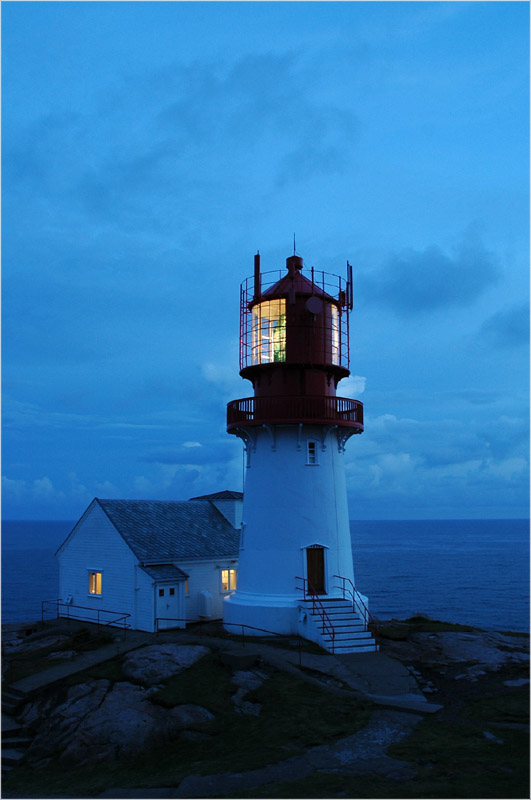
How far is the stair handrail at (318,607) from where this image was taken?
25234 millimetres

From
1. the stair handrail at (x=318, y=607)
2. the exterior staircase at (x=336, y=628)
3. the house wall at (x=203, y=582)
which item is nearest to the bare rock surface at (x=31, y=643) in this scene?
the house wall at (x=203, y=582)

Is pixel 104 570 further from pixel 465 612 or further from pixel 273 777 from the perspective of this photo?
pixel 465 612

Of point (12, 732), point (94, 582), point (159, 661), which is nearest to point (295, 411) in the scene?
point (159, 661)

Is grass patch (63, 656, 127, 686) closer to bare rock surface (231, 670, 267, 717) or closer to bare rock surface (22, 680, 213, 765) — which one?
bare rock surface (22, 680, 213, 765)

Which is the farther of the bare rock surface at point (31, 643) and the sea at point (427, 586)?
the sea at point (427, 586)

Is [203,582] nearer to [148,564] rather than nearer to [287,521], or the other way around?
[148,564]

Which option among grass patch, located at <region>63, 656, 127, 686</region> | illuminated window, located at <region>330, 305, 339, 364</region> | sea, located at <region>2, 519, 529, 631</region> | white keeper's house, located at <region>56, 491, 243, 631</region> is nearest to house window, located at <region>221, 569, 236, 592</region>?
white keeper's house, located at <region>56, 491, 243, 631</region>

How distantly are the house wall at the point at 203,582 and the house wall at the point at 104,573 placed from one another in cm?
212

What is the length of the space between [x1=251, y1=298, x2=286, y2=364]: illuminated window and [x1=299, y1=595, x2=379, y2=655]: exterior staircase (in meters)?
10.0

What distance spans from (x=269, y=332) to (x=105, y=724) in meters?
16.3

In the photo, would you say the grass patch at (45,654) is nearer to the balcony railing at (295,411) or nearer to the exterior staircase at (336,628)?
the exterior staircase at (336,628)

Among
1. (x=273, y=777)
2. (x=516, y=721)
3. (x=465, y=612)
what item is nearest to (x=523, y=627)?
(x=465, y=612)

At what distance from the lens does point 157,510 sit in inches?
1371

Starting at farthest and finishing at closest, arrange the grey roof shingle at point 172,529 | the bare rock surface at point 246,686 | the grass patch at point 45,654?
1. the grey roof shingle at point 172,529
2. the grass patch at point 45,654
3. the bare rock surface at point 246,686
